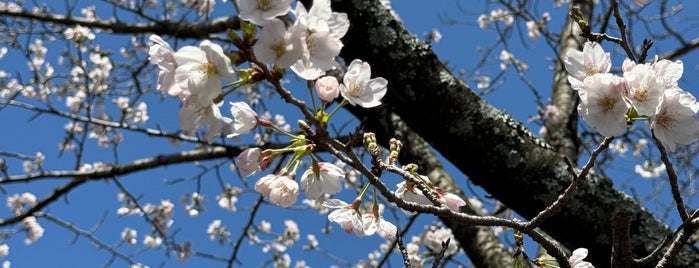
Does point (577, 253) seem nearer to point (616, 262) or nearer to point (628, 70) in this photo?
point (616, 262)

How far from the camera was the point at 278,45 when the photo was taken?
0.73 m

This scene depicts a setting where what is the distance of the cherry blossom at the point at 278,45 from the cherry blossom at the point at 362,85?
19cm

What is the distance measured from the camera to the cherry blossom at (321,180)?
939mm

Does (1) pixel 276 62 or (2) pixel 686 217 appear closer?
(1) pixel 276 62

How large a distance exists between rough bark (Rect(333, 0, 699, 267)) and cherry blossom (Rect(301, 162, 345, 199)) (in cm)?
82

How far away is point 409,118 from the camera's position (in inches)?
70.1

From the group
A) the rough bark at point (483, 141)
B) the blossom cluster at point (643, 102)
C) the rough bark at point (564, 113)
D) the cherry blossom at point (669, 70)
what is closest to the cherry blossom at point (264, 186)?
the blossom cluster at point (643, 102)

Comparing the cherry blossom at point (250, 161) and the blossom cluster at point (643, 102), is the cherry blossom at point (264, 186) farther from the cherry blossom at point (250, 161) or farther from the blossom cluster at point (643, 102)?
the blossom cluster at point (643, 102)

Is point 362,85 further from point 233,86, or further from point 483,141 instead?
point 483,141

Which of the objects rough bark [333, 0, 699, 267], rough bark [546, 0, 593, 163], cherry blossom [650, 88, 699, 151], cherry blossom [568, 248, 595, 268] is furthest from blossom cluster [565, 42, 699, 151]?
rough bark [546, 0, 593, 163]

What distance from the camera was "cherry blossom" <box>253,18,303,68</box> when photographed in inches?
28.1

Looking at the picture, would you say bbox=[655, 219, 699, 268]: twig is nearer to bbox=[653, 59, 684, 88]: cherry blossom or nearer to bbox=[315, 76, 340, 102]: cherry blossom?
bbox=[653, 59, 684, 88]: cherry blossom

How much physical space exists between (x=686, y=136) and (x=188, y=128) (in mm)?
753

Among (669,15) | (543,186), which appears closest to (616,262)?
(543,186)
